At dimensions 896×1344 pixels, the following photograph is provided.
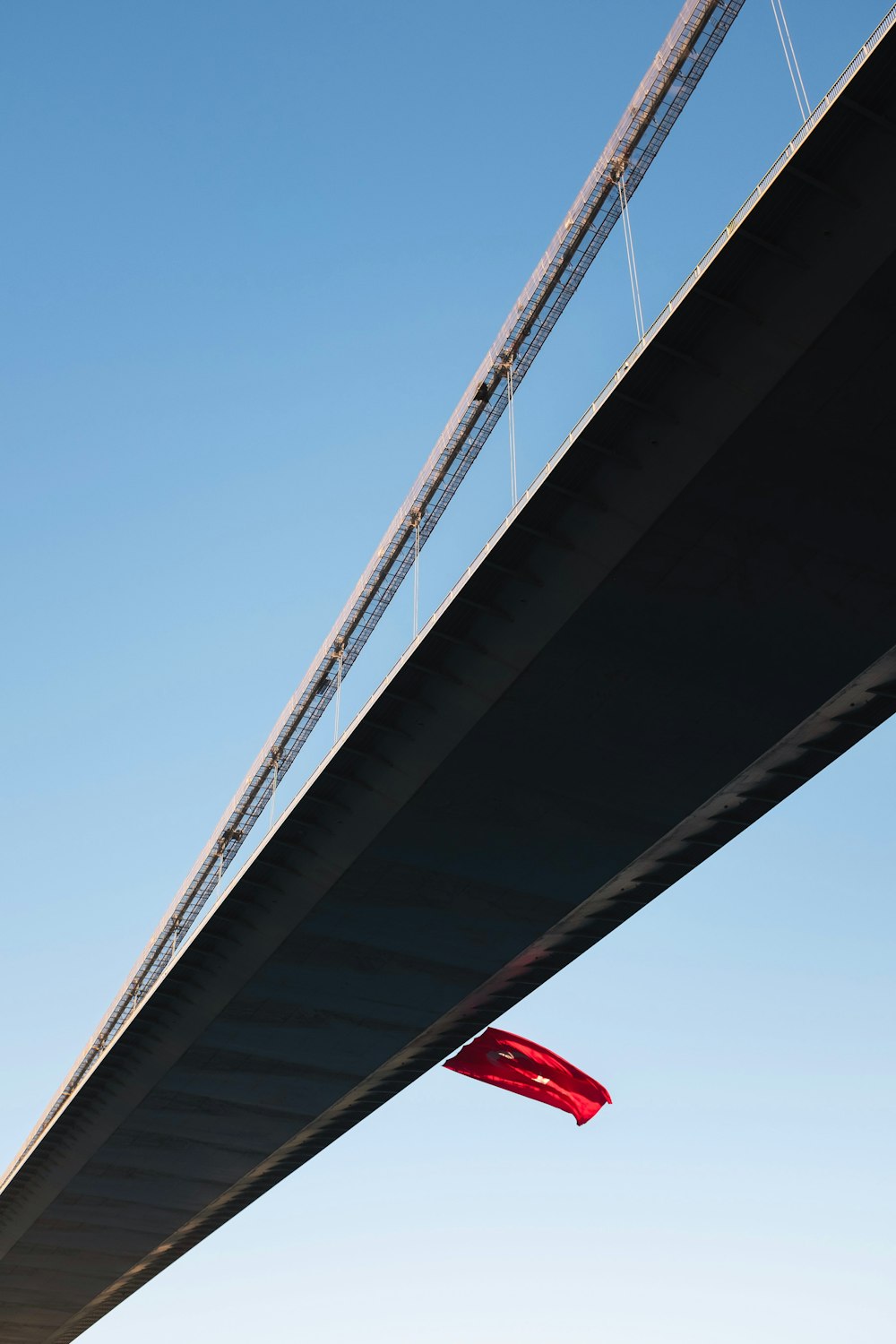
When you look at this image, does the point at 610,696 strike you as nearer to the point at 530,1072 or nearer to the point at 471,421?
the point at 471,421

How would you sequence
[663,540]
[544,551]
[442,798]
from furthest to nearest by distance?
[442,798], [544,551], [663,540]

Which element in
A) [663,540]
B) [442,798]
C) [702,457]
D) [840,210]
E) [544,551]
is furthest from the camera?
[442,798]

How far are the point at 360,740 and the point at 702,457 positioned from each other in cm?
1333

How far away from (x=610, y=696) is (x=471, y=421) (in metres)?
10.7

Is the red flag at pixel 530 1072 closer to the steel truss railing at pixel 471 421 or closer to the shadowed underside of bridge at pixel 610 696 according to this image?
the shadowed underside of bridge at pixel 610 696

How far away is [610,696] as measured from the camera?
28.0 metres

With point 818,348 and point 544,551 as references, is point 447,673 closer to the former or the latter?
point 544,551

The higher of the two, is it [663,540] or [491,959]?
[663,540]

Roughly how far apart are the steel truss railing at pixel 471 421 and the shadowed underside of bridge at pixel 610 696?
564 cm

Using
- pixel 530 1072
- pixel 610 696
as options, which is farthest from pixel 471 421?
pixel 530 1072

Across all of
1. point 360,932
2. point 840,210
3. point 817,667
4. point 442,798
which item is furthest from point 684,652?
point 360,932

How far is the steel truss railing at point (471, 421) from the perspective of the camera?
91.5 feet

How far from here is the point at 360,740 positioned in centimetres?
3148

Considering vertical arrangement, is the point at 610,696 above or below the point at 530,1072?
above
